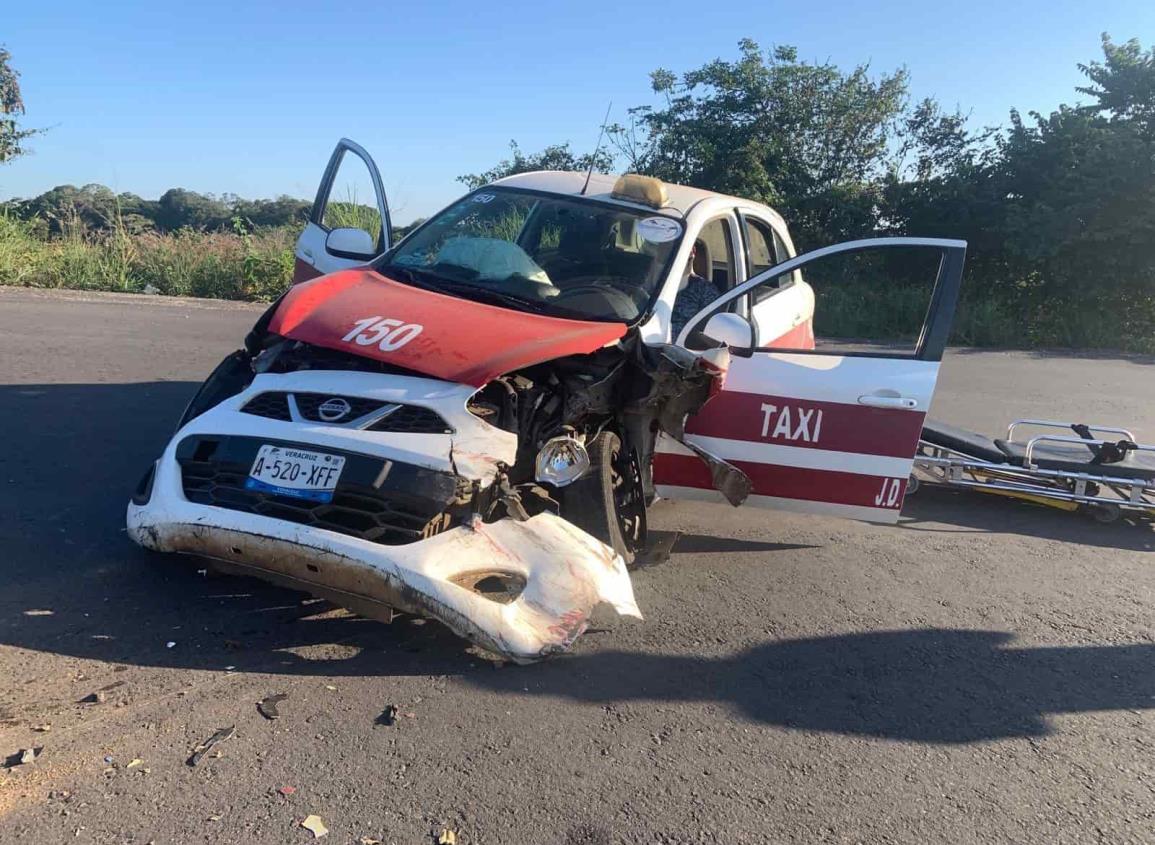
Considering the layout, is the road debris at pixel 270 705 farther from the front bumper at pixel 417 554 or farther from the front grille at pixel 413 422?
the front grille at pixel 413 422

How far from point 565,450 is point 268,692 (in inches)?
57.5

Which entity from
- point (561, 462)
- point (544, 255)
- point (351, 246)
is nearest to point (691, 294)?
point (544, 255)

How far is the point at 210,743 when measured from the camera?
2.73 meters

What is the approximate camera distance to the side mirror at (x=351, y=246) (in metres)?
5.28

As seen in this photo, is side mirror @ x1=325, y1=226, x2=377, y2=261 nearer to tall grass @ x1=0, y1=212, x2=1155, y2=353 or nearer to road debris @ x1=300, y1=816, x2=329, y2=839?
road debris @ x1=300, y1=816, x2=329, y2=839

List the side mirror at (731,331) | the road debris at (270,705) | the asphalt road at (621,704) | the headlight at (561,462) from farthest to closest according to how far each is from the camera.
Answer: the side mirror at (731,331) < the headlight at (561,462) < the road debris at (270,705) < the asphalt road at (621,704)

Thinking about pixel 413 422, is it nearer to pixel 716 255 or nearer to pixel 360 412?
pixel 360 412

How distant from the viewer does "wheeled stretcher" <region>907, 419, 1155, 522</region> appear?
5715 mm

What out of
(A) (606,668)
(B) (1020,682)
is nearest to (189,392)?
(A) (606,668)

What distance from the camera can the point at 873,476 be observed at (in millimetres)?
4520

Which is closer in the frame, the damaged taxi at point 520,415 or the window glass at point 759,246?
the damaged taxi at point 520,415

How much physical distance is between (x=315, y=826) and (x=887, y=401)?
3.31 metres

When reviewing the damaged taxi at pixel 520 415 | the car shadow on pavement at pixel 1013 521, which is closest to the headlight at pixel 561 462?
the damaged taxi at pixel 520 415

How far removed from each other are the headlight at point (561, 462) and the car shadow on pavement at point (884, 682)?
0.73 m
